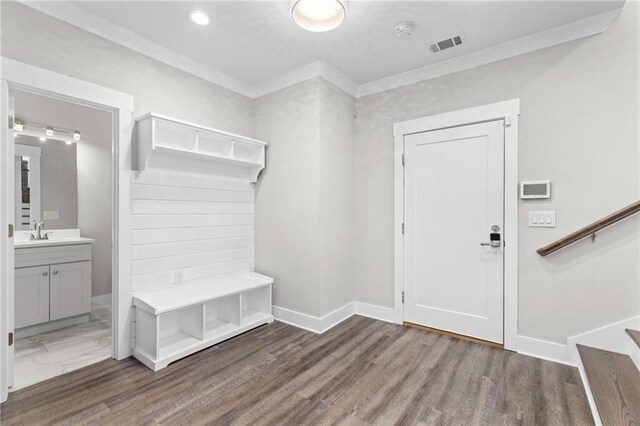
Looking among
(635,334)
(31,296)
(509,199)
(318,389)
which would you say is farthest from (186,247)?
(635,334)

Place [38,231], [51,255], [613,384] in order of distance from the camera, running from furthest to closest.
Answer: [38,231]
[51,255]
[613,384]

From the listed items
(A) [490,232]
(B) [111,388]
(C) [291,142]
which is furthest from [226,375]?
(A) [490,232]

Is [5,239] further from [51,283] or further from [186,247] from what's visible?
[51,283]

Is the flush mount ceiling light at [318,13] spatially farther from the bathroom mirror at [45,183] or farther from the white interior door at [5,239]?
the bathroom mirror at [45,183]

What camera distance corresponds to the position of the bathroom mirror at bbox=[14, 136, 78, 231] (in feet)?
10.8

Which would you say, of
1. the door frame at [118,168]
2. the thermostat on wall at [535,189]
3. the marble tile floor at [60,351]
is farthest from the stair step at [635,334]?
the marble tile floor at [60,351]

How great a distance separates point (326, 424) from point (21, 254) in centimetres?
315

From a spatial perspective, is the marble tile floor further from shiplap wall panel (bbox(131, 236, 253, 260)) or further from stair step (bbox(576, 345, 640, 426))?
stair step (bbox(576, 345, 640, 426))

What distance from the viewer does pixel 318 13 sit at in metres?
2.05

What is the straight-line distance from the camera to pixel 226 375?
2.28 metres

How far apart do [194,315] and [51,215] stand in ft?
7.24

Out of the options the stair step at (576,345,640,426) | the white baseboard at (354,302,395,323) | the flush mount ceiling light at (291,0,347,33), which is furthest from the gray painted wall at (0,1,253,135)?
the stair step at (576,345,640,426)

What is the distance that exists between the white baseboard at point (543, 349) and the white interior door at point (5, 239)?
374 cm

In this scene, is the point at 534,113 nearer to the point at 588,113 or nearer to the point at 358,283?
the point at 588,113
